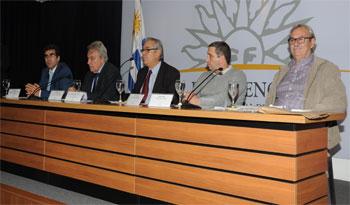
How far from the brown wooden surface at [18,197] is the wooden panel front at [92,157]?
107 cm

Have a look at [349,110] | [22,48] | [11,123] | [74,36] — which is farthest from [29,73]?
[349,110]

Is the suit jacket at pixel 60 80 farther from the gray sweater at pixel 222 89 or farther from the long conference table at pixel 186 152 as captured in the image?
the gray sweater at pixel 222 89

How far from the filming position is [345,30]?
12.3 ft

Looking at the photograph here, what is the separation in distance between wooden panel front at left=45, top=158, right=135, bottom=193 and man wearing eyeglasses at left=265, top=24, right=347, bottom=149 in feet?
4.22

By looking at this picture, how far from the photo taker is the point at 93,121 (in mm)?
3107

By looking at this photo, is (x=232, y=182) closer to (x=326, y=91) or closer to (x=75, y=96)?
(x=326, y=91)

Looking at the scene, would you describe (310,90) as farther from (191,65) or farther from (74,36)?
(74,36)

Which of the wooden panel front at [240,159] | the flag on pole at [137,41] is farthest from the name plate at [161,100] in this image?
the flag on pole at [137,41]

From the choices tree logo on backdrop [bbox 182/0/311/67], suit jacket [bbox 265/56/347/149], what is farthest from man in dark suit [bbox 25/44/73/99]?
suit jacket [bbox 265/56/347/149]

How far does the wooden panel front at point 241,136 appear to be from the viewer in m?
2.12

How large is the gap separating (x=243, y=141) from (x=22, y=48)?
225 inches

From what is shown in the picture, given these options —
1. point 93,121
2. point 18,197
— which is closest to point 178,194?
point 93,121

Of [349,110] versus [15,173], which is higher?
[349,110]

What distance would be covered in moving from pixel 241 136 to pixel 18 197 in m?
1.22
